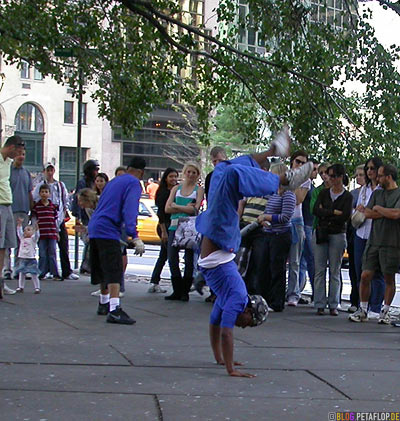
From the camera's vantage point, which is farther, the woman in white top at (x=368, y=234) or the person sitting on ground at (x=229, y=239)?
the woman in white top at (x=368, y=234)

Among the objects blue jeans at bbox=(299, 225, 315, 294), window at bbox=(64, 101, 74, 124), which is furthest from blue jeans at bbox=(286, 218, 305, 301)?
window at bbox=(64, 101, 74, 124)

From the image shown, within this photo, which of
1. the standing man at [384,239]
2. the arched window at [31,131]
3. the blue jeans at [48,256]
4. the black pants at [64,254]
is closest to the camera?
the standing man at [384,239]

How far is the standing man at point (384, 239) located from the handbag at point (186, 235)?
2.49m

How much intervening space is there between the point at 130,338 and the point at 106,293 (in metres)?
1.89

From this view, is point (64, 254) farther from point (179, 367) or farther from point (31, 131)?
point (31, 131)

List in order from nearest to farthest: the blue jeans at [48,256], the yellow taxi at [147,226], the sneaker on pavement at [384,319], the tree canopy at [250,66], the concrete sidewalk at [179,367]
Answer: the concrete sidewalk at [179,367], the sneaker on pavement at [384,319], the tree canopy at [250,66], the blue jeans at [48,256], the yellow taxi at [147,226]

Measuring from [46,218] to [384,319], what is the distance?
243 inches

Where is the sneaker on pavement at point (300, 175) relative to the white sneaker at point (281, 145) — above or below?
below

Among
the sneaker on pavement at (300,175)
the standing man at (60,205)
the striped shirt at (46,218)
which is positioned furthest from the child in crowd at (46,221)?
the sneaker on pavement at (300,175)

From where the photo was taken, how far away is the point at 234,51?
49.2 ft

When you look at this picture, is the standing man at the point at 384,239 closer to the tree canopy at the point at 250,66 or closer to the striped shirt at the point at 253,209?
the striped shirt at the point at 253,209

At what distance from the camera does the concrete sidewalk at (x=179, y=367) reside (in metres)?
5.90

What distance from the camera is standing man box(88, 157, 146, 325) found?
10016 millimetres

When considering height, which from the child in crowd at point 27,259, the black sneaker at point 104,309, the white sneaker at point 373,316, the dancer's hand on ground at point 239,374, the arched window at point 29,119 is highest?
the arched window at point 29,119
